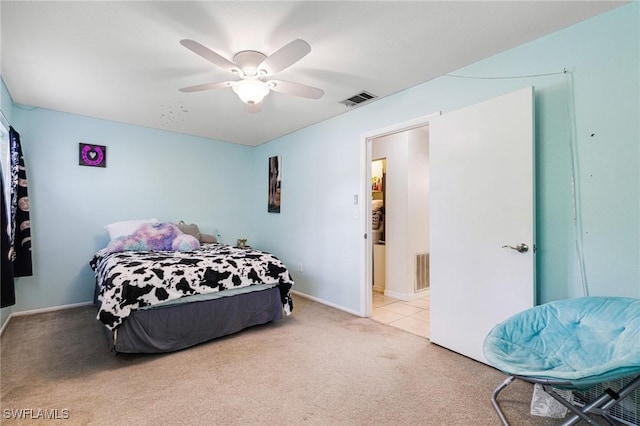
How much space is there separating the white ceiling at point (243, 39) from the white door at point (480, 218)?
1.58ft

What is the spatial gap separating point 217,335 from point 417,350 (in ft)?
5.80

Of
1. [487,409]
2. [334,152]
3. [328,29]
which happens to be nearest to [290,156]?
[334,152]

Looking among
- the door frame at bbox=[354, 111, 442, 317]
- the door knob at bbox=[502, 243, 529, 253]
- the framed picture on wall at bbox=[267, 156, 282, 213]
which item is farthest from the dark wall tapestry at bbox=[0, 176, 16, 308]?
the door knob at bbox=[502, 243, 529, 253]

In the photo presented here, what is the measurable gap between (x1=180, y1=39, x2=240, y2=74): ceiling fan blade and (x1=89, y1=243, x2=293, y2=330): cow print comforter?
5.53ft

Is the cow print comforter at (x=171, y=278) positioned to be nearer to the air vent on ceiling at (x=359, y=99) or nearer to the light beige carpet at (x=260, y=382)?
the light beige carpet at (x=260, y=382)

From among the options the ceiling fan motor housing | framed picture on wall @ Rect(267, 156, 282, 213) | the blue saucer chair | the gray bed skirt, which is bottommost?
the gray bed skirt

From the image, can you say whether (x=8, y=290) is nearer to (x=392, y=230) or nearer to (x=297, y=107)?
(x=297, y=107)

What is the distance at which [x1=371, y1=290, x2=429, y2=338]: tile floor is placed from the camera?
3.14 metres

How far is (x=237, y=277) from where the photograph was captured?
2863mm

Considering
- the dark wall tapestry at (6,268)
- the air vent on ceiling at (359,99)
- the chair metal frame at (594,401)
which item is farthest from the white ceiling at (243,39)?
the chair metal frame at (594,401)

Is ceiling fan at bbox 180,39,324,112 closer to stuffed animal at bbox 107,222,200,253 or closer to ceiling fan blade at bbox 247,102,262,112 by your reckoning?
ceiling fan blade at bbox 247,102,262,112

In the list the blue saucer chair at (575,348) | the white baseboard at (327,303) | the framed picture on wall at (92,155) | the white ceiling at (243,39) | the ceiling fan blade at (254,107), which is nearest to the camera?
the blue saucer chair at (575,348)

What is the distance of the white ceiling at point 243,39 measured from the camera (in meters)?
1.83

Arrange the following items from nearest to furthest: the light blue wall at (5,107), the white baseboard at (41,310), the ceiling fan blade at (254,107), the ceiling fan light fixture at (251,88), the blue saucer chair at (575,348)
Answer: the blue saucer chair at (575,348) → the ceiling fan light fixture at (251,88) → the ceiling fan blade at (254,107) → the light blue wall at (5,107) → the white baseboard at (41,310)
